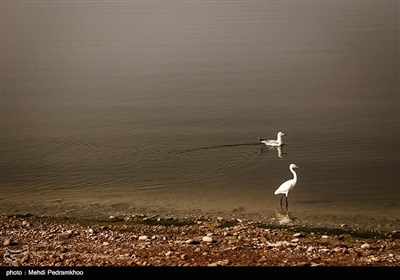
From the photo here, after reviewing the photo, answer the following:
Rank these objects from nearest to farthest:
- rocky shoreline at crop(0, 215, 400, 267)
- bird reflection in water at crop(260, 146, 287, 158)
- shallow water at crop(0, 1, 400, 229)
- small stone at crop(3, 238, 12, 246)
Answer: rocky shoreline at crop(0, 215, 400, 267), small stone at crop(3, 238, 12, 246), shallow water at crop(0, 1, 400, 229), bird reflection in water at crop(260, 146, 287, 158)

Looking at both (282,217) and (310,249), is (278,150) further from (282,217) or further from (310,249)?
(310,249)

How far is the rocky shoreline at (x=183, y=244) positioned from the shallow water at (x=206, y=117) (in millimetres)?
1300

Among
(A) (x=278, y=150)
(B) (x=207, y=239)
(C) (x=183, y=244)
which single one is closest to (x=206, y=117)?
(A) (x=278, y=150)

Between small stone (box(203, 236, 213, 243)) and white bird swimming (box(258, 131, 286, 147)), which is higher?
white bird swimming (box(258, 131, 286, 147))

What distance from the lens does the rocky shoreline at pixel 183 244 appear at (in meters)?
11.7

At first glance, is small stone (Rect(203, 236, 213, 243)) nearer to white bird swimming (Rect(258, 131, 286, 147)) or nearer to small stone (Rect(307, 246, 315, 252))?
small stone (Rect(307, 246, 315, 252))

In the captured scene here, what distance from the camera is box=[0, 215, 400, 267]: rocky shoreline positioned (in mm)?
11703

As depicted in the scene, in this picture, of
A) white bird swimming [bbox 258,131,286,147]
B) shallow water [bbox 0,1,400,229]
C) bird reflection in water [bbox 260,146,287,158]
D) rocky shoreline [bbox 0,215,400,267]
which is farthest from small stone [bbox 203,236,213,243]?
white bird swimming [bbox 258,131,286,147]

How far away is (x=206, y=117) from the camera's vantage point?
26328 millimetres

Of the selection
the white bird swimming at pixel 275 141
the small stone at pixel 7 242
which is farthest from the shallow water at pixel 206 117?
the small stone at pixel 7 242

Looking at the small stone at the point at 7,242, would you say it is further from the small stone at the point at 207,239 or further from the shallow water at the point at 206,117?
the small stone at the point at 207,239

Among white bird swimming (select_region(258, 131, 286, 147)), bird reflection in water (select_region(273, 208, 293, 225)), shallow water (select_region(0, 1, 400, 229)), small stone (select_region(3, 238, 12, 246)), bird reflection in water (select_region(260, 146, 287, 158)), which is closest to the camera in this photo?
small stone (select_region(3, 238, 12, 246))

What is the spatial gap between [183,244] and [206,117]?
13.6 m

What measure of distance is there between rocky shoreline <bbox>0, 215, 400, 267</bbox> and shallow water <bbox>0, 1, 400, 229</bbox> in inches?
51.2
